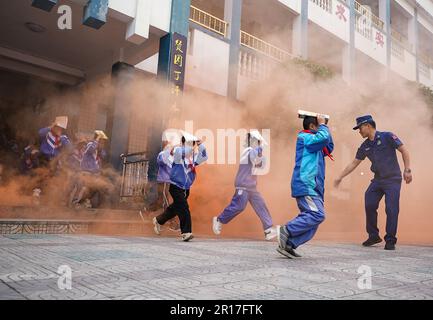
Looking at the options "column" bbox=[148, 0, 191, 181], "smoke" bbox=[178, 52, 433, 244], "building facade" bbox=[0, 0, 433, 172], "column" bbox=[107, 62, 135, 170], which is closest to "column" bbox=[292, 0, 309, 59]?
"building facade" bbox=[0, 0, 433, 172]

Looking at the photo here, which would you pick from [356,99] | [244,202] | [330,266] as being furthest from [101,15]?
[356,99]

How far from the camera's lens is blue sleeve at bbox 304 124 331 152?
3.68 metres

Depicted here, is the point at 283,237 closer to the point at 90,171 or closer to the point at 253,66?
the point at 90,171

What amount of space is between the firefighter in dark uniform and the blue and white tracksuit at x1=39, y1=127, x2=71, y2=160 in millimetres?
5097

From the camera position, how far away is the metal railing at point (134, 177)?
767 cm

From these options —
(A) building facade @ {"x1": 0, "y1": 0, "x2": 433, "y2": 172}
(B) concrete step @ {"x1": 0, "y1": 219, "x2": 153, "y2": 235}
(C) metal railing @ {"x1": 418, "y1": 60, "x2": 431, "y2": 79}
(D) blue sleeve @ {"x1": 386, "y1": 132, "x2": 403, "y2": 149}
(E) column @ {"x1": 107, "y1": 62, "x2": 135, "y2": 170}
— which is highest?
(C) metal railing @ {"x1": 418, "y1": 60, "x2": 431, "y2": 79}

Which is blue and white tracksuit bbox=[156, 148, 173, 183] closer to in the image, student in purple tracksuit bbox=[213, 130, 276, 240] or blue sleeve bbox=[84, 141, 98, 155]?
student in purple tracksuit bbox=[213, 130, 276, 240]

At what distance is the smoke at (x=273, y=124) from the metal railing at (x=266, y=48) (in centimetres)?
170

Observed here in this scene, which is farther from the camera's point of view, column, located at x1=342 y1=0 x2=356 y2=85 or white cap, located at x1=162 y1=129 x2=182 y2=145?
column, located at x1=342 y1=0 x2=356 y2=85

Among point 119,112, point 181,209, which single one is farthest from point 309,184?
point 119,112

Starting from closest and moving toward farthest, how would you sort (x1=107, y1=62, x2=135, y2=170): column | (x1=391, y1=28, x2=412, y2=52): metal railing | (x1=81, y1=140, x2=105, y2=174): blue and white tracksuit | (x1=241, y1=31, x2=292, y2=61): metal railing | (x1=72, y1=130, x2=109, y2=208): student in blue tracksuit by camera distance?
(x1=72, y1=130, x2=109, y2=208): student in blue tracksuit → (x1=81, y1=140, x2=105, y2=174): blue and white tracksuit → (x1=107, y1=62, x2=135, y2=170): column → (x1=241, y1=31, x2=292, y2=61): metal railing → (x1=391, y1=28, x2=412, y2=52): metal railing

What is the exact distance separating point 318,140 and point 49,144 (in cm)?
533

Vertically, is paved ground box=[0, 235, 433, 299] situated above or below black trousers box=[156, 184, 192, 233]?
below
